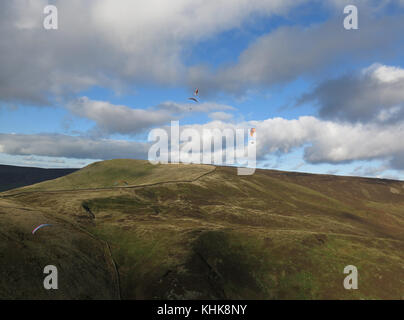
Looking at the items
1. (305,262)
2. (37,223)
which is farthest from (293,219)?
(37,223)

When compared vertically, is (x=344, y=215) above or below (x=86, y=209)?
below

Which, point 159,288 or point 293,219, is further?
point 293,219

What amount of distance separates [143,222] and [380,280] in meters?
76.8

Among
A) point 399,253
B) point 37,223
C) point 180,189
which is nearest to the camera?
point 37,223

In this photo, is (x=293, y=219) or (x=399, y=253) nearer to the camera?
(x=399, y=253)

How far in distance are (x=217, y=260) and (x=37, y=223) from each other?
5072 cm

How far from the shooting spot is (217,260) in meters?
77.1
